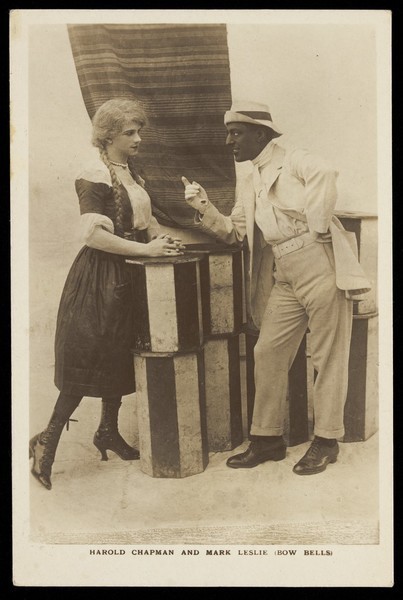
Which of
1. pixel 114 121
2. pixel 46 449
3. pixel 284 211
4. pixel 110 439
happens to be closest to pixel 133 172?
pixel 114 121

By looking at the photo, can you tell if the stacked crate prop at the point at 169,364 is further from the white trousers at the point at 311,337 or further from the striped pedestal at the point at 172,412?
the white trousers at the point at 311,337

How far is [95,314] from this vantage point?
5492mm

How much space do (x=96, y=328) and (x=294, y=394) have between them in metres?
1.10

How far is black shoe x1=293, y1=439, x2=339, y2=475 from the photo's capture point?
218 inches

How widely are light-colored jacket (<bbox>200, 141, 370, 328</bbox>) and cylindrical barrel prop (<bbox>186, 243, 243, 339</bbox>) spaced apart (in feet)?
0.21

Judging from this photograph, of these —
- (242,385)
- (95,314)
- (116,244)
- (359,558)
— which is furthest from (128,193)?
(359,558)

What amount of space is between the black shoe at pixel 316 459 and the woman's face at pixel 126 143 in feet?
5.91

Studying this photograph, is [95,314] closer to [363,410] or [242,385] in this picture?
[242,385]

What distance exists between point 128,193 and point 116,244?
0.28m

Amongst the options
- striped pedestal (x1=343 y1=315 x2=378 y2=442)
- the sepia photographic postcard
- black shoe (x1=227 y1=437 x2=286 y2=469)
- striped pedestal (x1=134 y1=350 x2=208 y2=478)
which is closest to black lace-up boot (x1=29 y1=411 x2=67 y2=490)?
the sepia photographic postcard

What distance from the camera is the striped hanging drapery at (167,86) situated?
18.1ft

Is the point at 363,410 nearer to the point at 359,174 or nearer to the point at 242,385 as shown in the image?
the point at 242,385

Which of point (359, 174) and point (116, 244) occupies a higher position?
point (359, 174)

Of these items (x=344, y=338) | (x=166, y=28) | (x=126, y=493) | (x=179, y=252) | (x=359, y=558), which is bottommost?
(x=359, y=558)
